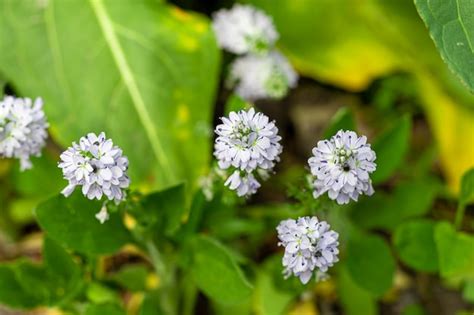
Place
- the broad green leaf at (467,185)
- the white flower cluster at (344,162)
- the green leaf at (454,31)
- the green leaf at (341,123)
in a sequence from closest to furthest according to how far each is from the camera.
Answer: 1. the white flower cluster at (344,162)
2. the green leaf at (454,31)
3. the broad green leaf at (467,185)
4. the green leaf at (341,123)

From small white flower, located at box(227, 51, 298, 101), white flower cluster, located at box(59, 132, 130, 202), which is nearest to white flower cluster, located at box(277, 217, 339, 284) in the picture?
white flower cluster, located at box(59, 132, 130, 202)

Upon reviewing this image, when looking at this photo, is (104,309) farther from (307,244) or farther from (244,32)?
(244,32)

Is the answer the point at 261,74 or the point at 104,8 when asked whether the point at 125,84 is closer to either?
the point at 104,8

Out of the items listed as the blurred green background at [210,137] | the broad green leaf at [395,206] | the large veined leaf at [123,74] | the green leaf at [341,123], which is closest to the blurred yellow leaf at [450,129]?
the blurred green background at [210,137]

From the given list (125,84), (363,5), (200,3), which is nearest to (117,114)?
(125,84)

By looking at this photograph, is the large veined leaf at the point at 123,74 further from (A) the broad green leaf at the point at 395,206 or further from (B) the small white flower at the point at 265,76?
(A) the broad green leaf at the point at 395,206

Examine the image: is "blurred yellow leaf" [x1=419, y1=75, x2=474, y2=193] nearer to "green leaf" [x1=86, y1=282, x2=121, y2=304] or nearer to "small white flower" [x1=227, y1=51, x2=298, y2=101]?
"small white flower" [x1=227, y1=51, x2=298, y2=101]

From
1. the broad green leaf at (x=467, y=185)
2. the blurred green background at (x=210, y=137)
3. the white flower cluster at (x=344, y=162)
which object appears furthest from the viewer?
the blurred green background at (x=210, y=137)
